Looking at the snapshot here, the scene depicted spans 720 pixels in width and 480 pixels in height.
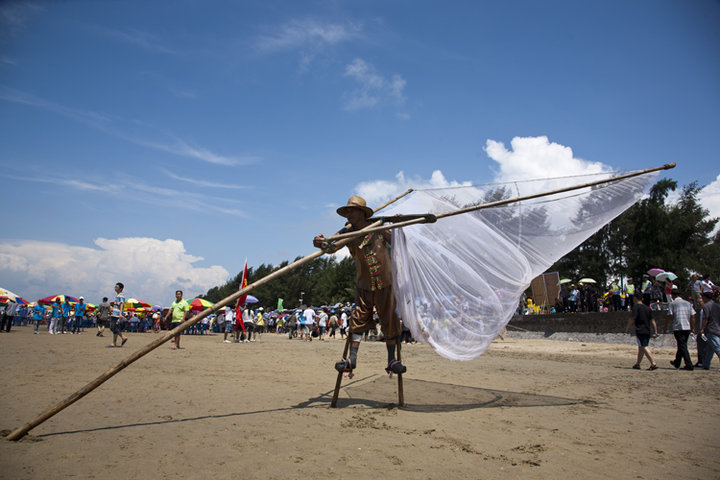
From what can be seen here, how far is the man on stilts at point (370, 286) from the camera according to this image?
5551mm

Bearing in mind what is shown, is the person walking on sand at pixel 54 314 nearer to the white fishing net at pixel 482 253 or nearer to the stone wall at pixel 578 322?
the white fishing net at pixel 482 253

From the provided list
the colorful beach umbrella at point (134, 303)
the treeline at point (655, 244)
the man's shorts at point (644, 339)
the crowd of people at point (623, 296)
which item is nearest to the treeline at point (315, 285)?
the colorful beach umbrella at point (134, 303)

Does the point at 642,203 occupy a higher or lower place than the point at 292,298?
higher

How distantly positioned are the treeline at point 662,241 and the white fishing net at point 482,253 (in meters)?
36.3

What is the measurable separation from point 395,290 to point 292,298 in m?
77.5

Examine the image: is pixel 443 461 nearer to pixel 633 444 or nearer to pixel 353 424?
pixel 353 424

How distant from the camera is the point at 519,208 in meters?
6.09

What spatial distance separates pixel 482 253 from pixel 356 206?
1.92 m

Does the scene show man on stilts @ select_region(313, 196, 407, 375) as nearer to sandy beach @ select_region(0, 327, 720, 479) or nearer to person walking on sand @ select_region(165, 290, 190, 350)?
sandy beach @ select_region(0, 327, 720, 479)

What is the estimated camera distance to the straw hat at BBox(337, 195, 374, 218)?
18.5 feet

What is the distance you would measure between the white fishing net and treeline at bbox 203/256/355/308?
4744 centimetres

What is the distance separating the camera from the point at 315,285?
79500mm

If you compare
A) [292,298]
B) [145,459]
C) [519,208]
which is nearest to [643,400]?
[519,208]

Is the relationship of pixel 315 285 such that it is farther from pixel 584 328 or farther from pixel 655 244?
pixel 584 328
